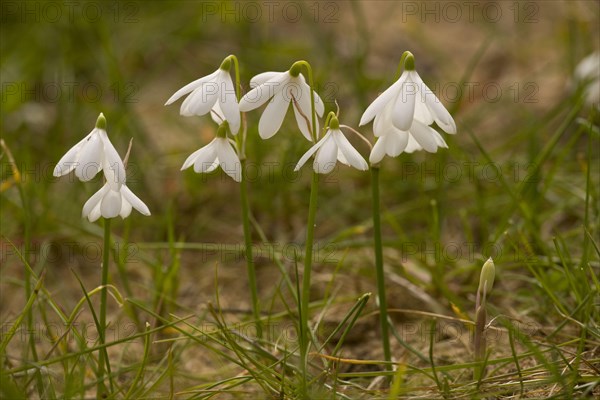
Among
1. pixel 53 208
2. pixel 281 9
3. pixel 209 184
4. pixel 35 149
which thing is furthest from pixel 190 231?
pixel 281 9

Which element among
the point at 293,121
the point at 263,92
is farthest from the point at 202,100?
the point at 293,121

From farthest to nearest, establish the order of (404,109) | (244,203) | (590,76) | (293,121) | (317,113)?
(293,121) → (590,76) → (244,203) → (317,113) → (404,109)

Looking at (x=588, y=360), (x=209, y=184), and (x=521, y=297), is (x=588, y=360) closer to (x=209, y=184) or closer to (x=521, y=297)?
(x=521, y=297)

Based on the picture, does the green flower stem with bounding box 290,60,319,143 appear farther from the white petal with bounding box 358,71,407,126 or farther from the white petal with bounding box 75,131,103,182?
the white petal with bounding box 75,131,103,182

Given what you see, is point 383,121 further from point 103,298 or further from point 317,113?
point 103,298

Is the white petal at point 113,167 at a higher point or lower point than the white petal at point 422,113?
lower

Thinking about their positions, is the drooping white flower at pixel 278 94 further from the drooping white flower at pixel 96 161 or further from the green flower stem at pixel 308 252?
the drooping white flower at pixel 96 161

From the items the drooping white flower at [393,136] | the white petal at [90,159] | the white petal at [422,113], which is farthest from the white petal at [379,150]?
the white petal at [90,159]
